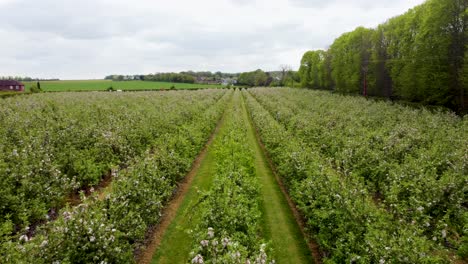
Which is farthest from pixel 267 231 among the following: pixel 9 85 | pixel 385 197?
pixel 9 85

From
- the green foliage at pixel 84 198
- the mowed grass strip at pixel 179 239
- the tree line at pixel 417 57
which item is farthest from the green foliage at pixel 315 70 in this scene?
the mowed grass strip at pixel 179 239

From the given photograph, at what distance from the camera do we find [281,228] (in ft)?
37.5

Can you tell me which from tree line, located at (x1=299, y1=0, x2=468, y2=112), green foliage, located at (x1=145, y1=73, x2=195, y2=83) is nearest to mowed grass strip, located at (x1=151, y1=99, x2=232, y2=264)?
tree line, located at (x1=299, y1=0, x2=468, y2=112)

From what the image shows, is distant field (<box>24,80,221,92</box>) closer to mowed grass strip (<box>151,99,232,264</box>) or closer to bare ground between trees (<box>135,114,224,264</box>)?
bare ground between trees (<box>135,114,224,264</box>)

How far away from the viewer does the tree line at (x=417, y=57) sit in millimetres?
29781

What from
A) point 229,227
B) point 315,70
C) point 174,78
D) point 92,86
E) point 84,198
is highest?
point 174,78

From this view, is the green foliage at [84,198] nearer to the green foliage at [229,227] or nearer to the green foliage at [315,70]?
the green foliage at [229,227]

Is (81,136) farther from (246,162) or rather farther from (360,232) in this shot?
(360,232)

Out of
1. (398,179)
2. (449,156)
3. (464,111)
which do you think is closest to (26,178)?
(398,179)

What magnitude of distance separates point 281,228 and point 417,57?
3440 centimetres

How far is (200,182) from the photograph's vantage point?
1582cm

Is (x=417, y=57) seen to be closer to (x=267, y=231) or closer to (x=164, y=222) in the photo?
(x=267, y=231)

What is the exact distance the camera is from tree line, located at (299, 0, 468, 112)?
1172 inches

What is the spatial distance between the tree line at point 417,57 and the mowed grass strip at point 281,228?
2511cm
